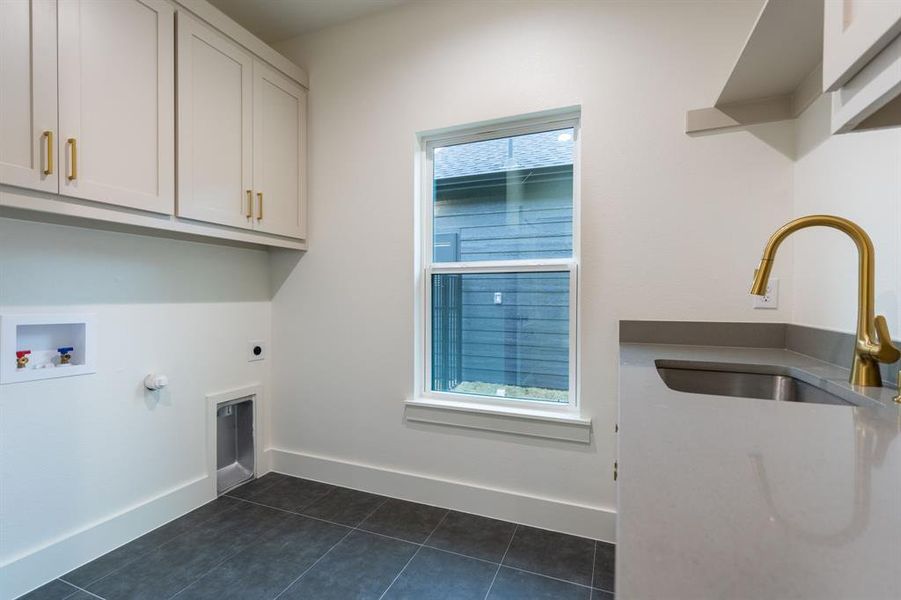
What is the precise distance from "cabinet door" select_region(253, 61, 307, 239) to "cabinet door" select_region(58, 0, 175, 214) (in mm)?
448

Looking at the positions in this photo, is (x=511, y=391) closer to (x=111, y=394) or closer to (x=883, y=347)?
(x=883, y=347)

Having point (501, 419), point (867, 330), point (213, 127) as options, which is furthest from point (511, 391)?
point (213, 127)

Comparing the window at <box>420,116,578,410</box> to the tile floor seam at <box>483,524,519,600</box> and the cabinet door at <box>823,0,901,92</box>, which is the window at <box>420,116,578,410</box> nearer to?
the tile floor seam at <box>483,524,519,600</box>

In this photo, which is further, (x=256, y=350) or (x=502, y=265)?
(x=256, y=350)

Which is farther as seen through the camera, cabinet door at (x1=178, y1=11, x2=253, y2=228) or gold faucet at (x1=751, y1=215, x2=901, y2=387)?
cabinet door at (x1=178, y1=11, x2=253, y2=228)

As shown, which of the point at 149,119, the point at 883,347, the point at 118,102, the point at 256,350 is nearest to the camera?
the point at 883,347

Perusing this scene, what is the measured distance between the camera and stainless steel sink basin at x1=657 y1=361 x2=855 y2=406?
1140mm

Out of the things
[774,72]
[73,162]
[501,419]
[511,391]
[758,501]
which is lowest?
[501,419]

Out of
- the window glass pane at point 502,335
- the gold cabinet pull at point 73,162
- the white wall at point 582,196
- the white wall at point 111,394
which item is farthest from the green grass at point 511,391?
the gold cabinet pull at point 73,162

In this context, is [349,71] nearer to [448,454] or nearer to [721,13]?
[721,13]

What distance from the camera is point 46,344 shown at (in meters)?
Answer: 1.57

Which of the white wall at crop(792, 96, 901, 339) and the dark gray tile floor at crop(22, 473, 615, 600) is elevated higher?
the white wall at crop(792, 96, 901, 339)

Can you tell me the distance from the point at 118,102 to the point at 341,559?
2002mm

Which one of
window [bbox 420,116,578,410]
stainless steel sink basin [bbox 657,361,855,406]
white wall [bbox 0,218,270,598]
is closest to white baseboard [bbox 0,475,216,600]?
white wall [bbox 0,218,270,598]
